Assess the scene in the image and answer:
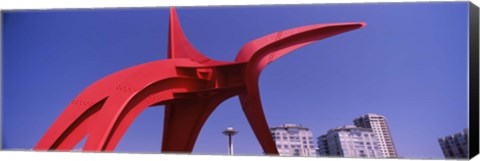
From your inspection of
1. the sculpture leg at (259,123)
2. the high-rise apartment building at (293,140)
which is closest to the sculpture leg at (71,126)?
the sculpture leg at (259,123)

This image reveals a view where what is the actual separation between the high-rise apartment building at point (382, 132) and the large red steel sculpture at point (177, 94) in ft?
4.83

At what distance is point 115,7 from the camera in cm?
1142

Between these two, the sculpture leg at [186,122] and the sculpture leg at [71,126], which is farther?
the sculpture leg at [186,122]

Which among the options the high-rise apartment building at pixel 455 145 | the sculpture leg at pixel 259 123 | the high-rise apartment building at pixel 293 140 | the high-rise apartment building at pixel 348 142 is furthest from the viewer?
the sculpture leg at pixel 259 123

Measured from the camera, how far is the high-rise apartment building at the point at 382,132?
10031mm

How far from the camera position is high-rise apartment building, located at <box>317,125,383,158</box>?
1025cm

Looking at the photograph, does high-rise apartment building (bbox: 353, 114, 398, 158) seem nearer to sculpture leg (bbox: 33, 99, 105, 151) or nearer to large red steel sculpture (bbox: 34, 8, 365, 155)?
large red steel sculpture (bbox: 34, 8, 365, 155)

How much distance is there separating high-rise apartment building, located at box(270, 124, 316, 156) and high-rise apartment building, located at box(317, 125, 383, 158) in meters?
0.21

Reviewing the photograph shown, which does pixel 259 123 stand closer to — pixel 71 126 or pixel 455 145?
pixel 455 145

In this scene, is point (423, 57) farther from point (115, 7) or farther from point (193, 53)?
point (115, 7)

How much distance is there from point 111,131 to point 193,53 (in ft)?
6.23

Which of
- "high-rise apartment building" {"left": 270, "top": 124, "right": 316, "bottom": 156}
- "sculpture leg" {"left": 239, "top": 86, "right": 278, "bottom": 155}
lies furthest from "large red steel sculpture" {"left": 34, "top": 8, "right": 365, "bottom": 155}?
"high-rise apartment building" {"left": 270, "top": 124, "right": 316, "bottom": 156}

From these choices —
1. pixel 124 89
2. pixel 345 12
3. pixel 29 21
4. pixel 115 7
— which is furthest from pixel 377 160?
pixel 29 21

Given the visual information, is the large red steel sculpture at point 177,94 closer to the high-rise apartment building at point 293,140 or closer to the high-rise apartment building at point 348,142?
the high-rise apartment building at point 293,140
